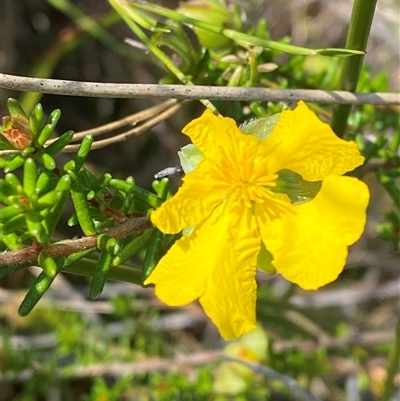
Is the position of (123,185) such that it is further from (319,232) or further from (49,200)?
(319,232)

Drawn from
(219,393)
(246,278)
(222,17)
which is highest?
(222,17)

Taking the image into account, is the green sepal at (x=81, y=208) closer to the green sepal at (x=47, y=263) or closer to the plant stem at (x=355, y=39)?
the green sepal at (x=47, y=263)

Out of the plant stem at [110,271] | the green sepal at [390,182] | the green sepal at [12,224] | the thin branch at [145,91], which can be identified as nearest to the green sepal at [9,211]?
the green sepal at [12,224]

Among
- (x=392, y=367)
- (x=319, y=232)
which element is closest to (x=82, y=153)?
(x=319, y=232)

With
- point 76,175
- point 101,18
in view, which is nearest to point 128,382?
point 76,175

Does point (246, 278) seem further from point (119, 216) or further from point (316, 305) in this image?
point (316, 305)

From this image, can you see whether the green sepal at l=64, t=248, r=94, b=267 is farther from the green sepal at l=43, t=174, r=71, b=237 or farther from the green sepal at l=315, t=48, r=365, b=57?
the green sepal at l=315, t=48, r=365, b=57

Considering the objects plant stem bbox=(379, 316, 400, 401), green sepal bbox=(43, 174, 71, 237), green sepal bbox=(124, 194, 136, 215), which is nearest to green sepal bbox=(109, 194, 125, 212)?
green sepal bbox=(124, 194, 136, 215)
